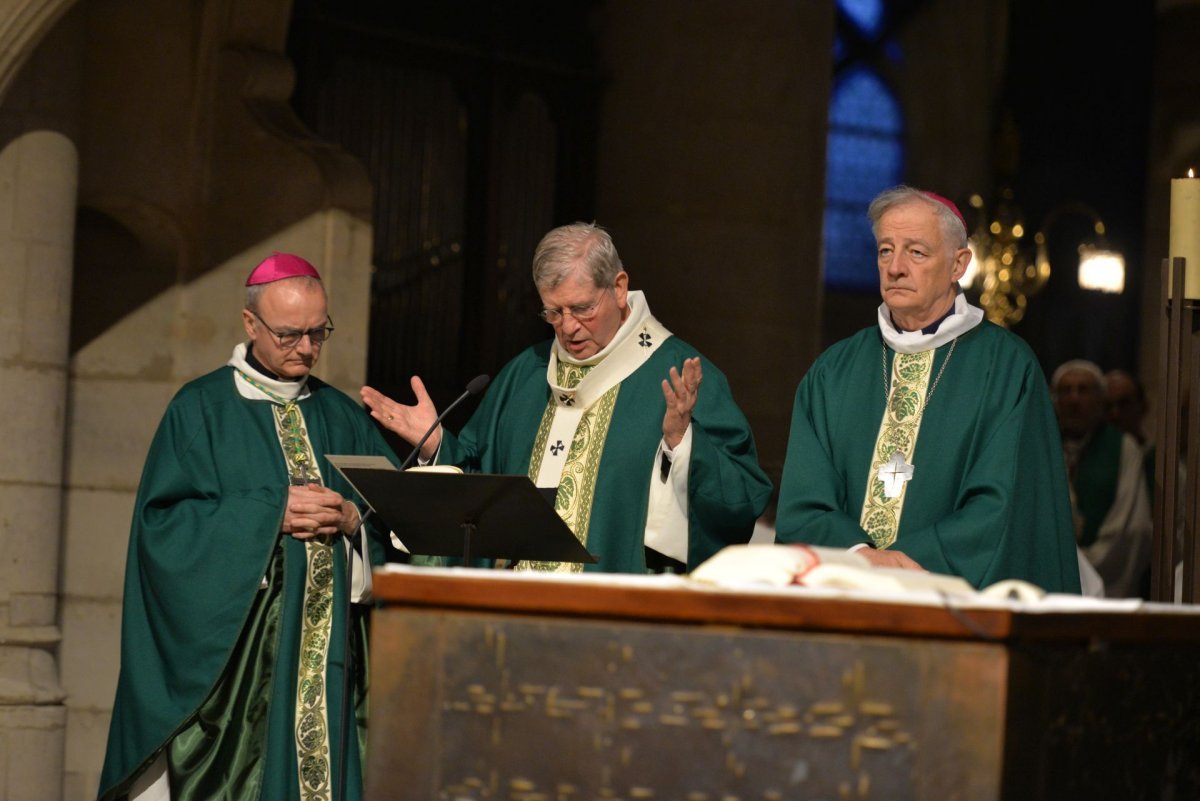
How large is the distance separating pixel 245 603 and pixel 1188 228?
8.69ft

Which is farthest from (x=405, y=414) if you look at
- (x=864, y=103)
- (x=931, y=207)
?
(x=864, y=103)

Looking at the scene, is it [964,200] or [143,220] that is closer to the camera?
[143,220]

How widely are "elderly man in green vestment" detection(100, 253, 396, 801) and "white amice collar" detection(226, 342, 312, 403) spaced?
7 cm

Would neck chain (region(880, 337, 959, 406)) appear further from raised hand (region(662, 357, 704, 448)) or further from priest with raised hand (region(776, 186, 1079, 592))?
raised hand (region(662, 357, 704, 448))

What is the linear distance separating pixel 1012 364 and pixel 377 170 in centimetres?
501

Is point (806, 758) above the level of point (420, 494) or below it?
below

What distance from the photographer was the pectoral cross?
5031 mm

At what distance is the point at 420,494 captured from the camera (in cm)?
453

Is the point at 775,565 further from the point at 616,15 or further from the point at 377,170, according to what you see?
the point at 616,15

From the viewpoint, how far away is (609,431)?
18.2ft

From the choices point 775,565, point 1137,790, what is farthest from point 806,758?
point 1137,790

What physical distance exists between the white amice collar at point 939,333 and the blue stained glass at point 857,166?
10.3 m

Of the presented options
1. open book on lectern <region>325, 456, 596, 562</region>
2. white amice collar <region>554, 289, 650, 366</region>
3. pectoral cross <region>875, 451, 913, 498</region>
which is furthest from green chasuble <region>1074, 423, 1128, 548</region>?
open book on lectern <region>325, 456, 596, 562</region>

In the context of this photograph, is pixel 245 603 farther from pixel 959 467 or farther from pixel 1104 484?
pixel 1104 484
